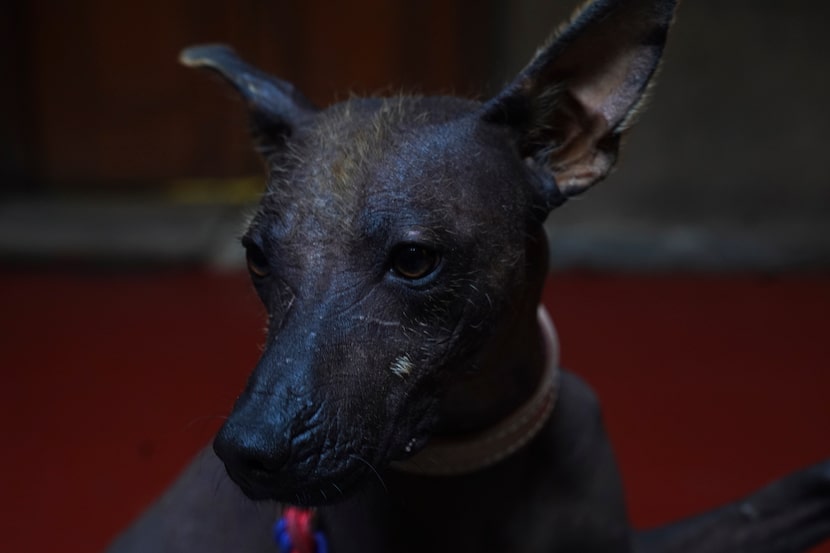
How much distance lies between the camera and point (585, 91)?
5.35ft

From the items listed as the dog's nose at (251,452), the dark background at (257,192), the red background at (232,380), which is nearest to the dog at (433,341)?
the dog's nose at (251,452)

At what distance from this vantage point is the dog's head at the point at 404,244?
135 centimetres

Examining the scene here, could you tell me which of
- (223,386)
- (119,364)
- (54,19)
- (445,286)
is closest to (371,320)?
(445,286)

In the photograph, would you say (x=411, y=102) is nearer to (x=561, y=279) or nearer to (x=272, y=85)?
(x=272, y=85)

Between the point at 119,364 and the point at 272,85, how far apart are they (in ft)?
6.87

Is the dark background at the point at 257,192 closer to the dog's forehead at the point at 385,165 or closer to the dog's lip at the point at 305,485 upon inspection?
the dog's forehead at the point at 385,165

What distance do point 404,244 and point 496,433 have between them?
34cm

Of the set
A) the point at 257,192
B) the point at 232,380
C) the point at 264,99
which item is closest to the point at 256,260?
the point at 264,99

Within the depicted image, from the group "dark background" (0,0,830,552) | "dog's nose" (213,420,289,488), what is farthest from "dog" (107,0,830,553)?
"dark background" (0,0,830,552)

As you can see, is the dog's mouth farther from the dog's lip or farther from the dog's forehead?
the dog's forehead

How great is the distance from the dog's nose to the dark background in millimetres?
1559

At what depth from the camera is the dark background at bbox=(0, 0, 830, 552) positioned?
3.08m

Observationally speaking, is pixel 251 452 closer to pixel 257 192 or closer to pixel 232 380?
pixel 257 192

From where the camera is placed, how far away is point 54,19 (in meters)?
4.94
